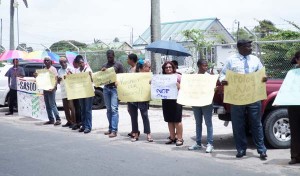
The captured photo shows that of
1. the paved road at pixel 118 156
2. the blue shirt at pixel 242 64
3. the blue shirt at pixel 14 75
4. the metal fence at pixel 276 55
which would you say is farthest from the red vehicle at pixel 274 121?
the blue shirt at pixel 14 75

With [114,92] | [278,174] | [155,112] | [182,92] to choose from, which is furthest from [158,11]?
[278,174]

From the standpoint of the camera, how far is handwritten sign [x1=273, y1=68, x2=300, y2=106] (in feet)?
21.4

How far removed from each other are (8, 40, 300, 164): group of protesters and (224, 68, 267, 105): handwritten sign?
8cm

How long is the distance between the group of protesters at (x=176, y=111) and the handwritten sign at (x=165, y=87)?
0.10m

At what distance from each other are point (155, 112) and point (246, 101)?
6.83 meters

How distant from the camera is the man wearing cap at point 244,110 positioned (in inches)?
273

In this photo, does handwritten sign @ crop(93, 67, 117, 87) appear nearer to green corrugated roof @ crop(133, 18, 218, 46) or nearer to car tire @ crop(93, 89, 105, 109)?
car tire @ crop(93, 89, 105, 109)

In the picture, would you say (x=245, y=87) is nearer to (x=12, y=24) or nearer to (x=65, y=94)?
(x=65, y=94)

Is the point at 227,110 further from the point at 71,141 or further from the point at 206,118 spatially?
the point at 71,141

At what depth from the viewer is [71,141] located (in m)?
8.80

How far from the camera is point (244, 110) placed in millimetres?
7059

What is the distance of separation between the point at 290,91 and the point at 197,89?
181 cm

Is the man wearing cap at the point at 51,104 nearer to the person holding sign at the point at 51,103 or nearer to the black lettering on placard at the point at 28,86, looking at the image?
the person holding sign at the point at 51,103

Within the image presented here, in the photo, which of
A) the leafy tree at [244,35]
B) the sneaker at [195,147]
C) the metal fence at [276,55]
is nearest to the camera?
the sneaker at [195,147]
